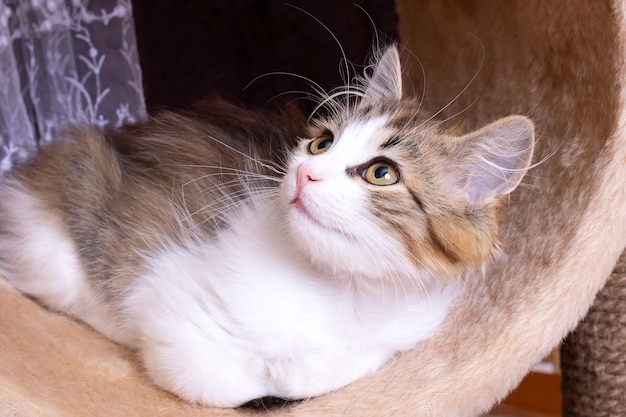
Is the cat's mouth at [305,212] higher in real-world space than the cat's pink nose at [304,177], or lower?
lower

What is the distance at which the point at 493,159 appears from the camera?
1151 millimetres

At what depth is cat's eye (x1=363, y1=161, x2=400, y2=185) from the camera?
1.12m

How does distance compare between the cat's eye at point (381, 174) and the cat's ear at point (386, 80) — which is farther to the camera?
the cat's ear at point (386, 80)

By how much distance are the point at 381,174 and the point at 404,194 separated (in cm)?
5

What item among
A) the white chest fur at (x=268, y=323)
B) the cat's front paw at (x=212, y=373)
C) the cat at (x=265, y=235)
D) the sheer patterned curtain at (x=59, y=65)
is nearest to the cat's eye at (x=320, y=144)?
the cat at (x=265, y=235)

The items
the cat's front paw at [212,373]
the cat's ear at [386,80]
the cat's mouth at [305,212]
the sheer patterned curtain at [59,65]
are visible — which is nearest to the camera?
the cat's mouth at [305,212]

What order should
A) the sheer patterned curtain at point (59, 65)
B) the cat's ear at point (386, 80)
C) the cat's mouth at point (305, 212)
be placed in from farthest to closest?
the sheer patterned curtain at point (59, 65) → the cat's ear at point (386, 80) → the cat's mouth at point (305, 212)

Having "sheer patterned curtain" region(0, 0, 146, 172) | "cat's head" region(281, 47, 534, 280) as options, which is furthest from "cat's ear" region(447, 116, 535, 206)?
"sheer patterned curtain" region(0, 0, 146, 172)

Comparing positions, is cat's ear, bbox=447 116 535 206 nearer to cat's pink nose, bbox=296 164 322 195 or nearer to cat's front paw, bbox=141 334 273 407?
cat's pink nose, bbox=296 164 322 195

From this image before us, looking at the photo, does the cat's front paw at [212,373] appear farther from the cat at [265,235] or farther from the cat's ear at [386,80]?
the cat's ear at [386,80]

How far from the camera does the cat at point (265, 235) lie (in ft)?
3.67

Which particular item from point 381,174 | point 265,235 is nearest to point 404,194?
point 381,174

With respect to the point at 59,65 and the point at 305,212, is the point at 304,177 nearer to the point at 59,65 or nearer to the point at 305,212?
the point at 305,212

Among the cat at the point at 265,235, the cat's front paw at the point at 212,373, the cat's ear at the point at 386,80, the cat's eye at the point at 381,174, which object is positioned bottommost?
the cat's front paw at the point at 212,373
